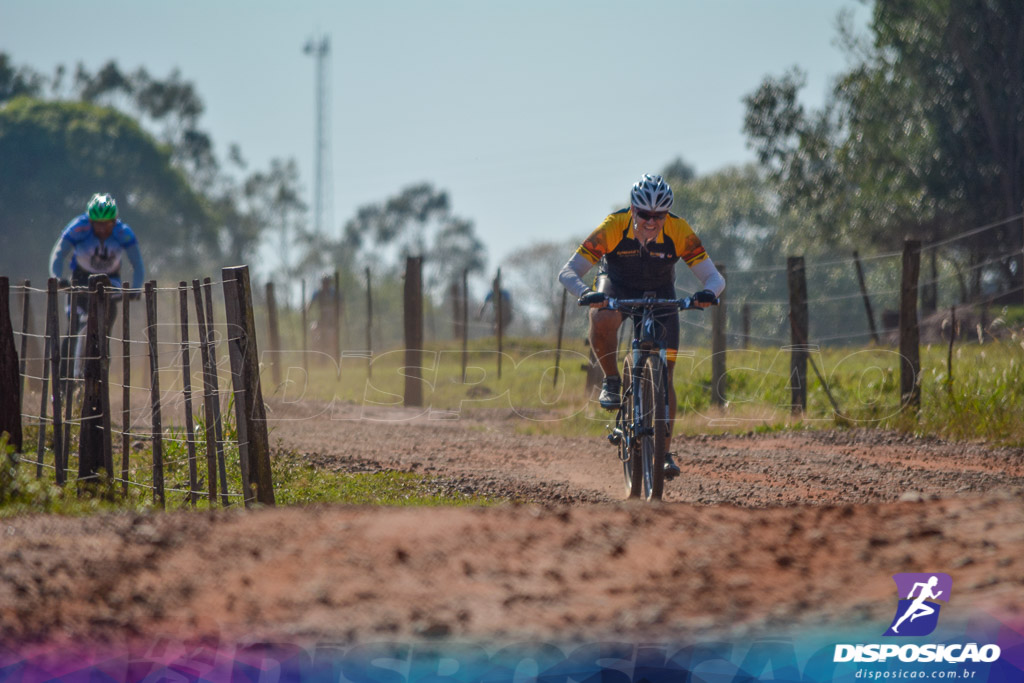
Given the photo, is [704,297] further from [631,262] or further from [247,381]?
[247,381]

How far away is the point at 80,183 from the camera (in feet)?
159

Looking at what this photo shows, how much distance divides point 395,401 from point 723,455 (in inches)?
354

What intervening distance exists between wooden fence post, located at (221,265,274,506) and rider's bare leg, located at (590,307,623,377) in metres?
2.19

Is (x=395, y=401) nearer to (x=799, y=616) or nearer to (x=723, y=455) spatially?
(x=723, y=455)

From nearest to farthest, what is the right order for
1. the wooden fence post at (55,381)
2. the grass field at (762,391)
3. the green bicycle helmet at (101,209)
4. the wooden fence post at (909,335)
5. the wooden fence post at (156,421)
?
the wooden fence post at (156,421) → the wooden fence post at (55,381) → the green bicycle helmet at (101,209) → the grass field at (762,391) → the wooden fence post at (909,335)

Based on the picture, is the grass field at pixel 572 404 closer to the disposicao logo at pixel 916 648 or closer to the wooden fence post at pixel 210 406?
the wooden fence post at pixel 210 406

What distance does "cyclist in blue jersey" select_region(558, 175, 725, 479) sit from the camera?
7426mm

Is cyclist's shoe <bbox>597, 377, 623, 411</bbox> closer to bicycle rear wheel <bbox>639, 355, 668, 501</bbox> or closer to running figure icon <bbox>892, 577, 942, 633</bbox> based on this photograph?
bicycle rear wheel <bbox>639, 355, 668, 501</bbox>

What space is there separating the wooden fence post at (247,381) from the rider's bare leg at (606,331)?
2.19 m

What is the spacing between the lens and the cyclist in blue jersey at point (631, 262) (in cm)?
743

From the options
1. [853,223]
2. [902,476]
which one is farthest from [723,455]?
[853,223]

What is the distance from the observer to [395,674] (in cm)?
352

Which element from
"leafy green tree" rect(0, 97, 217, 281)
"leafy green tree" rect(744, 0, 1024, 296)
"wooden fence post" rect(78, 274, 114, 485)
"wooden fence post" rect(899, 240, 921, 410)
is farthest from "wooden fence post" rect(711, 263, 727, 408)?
"leafy green tree" rect(0, 97, 217, 281)

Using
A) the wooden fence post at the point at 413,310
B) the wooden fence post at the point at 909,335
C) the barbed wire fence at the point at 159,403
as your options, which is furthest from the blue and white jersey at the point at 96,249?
the wooden fence post at the point at 909,335
